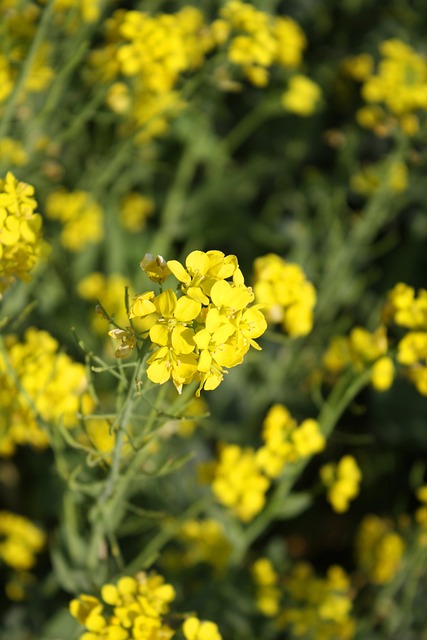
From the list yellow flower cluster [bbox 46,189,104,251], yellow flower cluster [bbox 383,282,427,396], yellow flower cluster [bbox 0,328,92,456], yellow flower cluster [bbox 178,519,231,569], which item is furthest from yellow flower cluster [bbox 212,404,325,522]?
yellow flower cluster [bbox 46,189,104,251]

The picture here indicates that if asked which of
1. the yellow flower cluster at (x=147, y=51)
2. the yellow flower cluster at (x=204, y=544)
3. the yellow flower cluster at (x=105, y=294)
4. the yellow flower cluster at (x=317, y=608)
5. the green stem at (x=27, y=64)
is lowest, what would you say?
the yellow flower cluster at (x=317, y=608)

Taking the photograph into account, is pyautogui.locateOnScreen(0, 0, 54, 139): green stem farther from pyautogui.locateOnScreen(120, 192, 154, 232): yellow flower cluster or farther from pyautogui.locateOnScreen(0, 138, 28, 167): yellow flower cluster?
pyautogui.locateOnScreen(120, 192, 154, 232): yellow flower cluster

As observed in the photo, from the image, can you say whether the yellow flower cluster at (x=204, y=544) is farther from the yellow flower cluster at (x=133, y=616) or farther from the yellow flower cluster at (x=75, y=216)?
the yellow flower cluster at (x=75, y=216)

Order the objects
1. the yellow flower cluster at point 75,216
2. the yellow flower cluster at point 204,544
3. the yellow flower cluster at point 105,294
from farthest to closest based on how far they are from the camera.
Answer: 1. the yellow flower cluster at point 75,216
2. the yellow flower cluster at point 105,294
3. the yellow flower cluster at point 204,544

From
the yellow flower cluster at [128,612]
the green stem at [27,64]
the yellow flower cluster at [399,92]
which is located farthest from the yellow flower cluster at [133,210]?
the yellow flower cluster at [128,612]

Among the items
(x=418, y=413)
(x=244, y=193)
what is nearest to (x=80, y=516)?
(x=418, y=413)

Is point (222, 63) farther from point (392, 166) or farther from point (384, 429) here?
point (384, 429)
